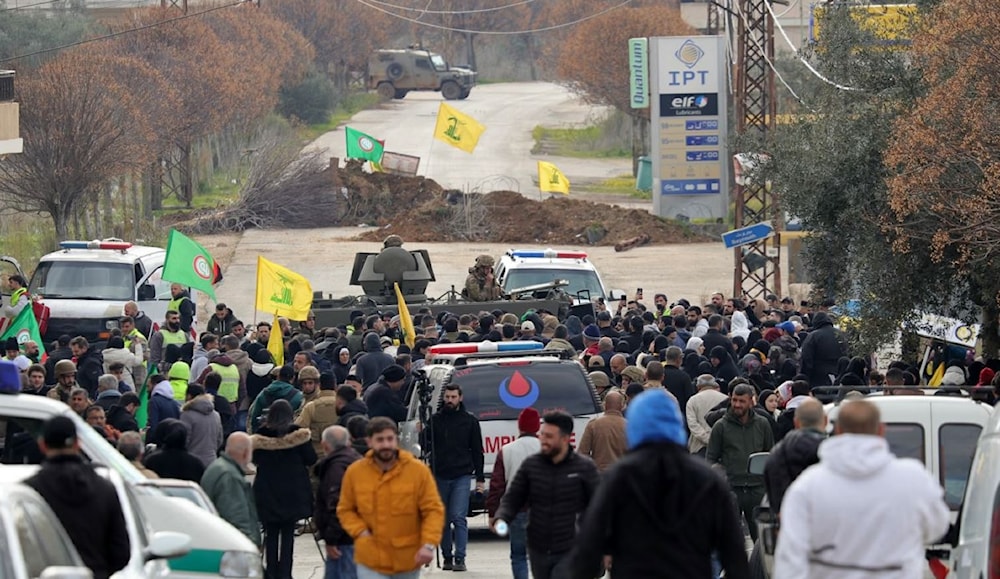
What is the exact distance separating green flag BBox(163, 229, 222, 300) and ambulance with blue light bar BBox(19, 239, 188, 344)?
11.7ft

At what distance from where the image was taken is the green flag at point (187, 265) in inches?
890

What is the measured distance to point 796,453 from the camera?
9258 millimetres

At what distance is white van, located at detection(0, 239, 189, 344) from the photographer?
2652 centimetres

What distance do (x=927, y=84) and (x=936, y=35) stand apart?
1722mm

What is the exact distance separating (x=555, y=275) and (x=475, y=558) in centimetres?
1289

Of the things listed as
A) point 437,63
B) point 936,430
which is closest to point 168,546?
point 936,430

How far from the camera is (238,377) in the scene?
685 inches

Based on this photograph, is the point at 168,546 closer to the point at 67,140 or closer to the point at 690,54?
the point at 67,140

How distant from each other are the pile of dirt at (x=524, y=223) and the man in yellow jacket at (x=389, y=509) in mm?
38584

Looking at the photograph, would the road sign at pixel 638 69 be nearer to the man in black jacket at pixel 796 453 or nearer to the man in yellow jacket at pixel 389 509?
the man in black jacket at pixel 796 453

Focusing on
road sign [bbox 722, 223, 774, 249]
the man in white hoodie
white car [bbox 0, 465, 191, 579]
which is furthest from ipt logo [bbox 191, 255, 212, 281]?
the man in white hoodie

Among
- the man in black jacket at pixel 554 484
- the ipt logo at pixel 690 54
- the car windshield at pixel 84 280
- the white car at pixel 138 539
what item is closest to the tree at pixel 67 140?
the car windshield at pixel 84 280

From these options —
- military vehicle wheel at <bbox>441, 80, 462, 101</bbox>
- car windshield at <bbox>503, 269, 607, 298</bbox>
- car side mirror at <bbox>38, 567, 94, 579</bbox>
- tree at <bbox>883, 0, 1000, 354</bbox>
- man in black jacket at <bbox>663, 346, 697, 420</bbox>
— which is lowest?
man in black jacket at <bbox>663, 346, 697, 420</bbox>

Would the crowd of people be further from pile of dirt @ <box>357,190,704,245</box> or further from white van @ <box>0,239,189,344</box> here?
pile of dirt @ <box>357,190,704,245</box>
